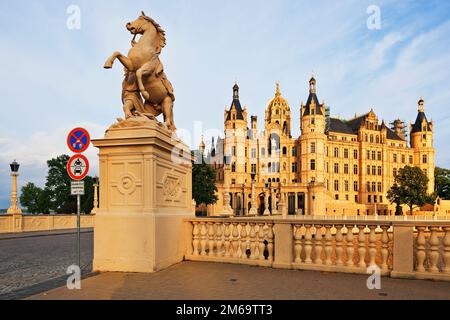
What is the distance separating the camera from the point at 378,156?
90.8 metres

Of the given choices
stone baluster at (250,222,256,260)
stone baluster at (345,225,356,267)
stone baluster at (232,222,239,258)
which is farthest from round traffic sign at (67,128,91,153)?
stone baluster at (345,225,356,267)

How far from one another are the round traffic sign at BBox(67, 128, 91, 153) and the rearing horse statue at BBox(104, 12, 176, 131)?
99cm

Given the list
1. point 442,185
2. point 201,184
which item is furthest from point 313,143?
point 442,185

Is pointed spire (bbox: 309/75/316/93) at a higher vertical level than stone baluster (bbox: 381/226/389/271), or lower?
higher

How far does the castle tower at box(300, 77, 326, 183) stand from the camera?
266 ft

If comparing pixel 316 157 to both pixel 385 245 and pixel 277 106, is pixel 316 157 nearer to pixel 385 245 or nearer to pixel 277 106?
pixel 277 106

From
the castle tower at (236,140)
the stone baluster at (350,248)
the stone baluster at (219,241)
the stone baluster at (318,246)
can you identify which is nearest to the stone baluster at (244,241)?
the stone baluster at (219,241)

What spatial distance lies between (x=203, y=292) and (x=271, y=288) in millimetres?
1072

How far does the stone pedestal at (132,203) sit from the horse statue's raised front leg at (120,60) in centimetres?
127

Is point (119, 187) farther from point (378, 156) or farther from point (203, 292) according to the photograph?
point (378, 156)

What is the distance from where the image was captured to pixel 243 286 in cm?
546

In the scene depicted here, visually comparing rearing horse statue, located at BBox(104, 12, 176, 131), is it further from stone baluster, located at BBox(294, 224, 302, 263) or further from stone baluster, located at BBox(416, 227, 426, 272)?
stone baluster, located at BBox(416, 227, 426, 272)

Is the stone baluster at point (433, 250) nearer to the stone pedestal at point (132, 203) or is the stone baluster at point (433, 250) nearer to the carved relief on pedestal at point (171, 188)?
the stone pedestal at point (132, 203)
